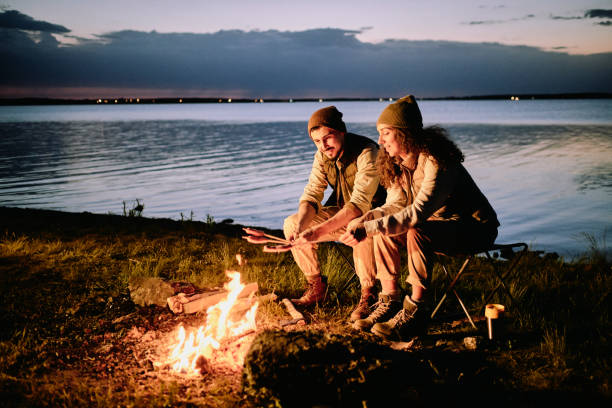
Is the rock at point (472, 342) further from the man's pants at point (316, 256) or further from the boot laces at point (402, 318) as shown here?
the man's pants at point (316, 256)

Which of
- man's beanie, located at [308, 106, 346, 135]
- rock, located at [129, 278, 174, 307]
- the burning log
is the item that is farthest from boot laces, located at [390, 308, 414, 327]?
rock, located at [129, 278, 174, 307]

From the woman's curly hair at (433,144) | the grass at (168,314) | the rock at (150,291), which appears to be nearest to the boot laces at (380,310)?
the grass at (168,314)

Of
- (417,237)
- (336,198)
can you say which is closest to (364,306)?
(417,237)

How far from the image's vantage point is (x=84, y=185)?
47.9 ft

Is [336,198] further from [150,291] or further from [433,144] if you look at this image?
[150,291]

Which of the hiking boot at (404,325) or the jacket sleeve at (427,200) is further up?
the jacket sleeve at (427,200)

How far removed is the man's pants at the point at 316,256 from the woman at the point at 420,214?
0.84 ft

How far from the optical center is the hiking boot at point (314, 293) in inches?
159

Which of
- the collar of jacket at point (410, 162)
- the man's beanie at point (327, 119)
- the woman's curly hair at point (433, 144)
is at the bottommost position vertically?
the collar of jacket at point (410, 162)

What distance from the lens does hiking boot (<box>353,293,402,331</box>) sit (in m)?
3.51

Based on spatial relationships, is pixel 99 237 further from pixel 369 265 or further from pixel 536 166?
pixel 536 166

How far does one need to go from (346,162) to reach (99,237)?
13.6 ft

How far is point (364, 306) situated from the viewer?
3.76 metres

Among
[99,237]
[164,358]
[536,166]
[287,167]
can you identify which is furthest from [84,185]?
[536,166]
